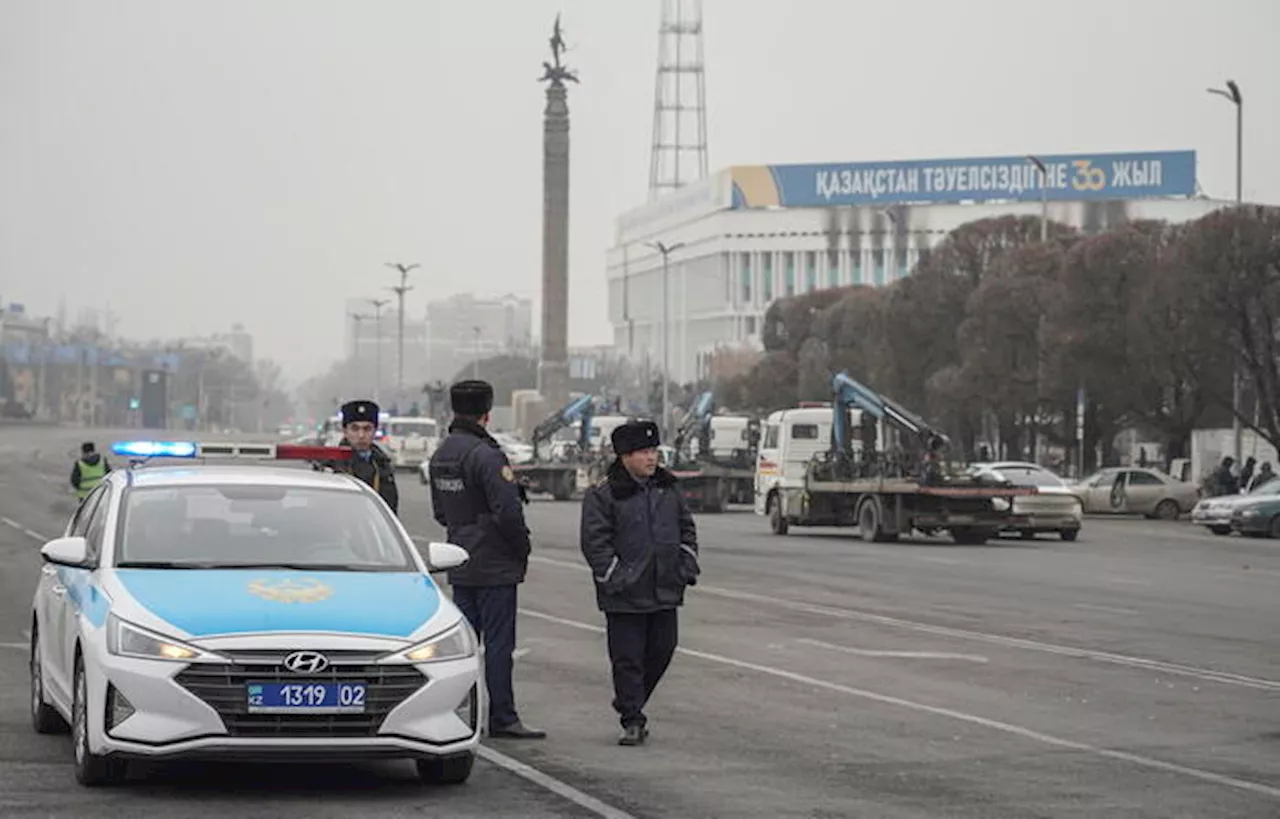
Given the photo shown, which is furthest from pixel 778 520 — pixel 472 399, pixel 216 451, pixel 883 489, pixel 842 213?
pixel 842 213

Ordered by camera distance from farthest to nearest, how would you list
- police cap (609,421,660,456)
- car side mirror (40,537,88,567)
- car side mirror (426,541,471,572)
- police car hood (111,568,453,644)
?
police cap (609,421,660,456) → car side mirror (426,541,471,572) → car side mirror (40,537,88,567) → police car hood (111,568,453,644)

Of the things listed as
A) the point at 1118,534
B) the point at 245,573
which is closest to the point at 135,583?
the point at 245,573

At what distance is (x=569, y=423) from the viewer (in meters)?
68.4

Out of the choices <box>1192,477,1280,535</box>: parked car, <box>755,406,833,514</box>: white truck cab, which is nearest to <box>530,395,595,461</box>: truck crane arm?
<box>755,406,833,514</box>: white truck cab

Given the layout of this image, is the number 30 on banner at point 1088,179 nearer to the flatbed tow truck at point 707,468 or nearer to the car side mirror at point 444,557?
the flatbed tow truck at point 707,468

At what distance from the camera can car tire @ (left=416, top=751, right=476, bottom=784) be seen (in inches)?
430

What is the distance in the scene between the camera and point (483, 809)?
10477 millimetres

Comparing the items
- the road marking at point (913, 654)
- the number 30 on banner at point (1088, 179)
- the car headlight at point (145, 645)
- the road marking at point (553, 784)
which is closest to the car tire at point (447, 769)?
the road marking at point (553, 784)

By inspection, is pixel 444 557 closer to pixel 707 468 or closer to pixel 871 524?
pixel 871 524

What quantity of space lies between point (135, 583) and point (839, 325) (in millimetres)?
93245

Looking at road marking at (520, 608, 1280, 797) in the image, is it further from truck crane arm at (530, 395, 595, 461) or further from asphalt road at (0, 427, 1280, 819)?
truck crane arm at (530, 395, 595, 461)

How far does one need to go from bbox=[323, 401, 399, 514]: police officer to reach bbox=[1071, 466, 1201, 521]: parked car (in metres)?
44.2

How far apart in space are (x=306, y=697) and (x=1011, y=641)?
1125cm

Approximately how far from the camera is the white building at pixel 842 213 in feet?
520
